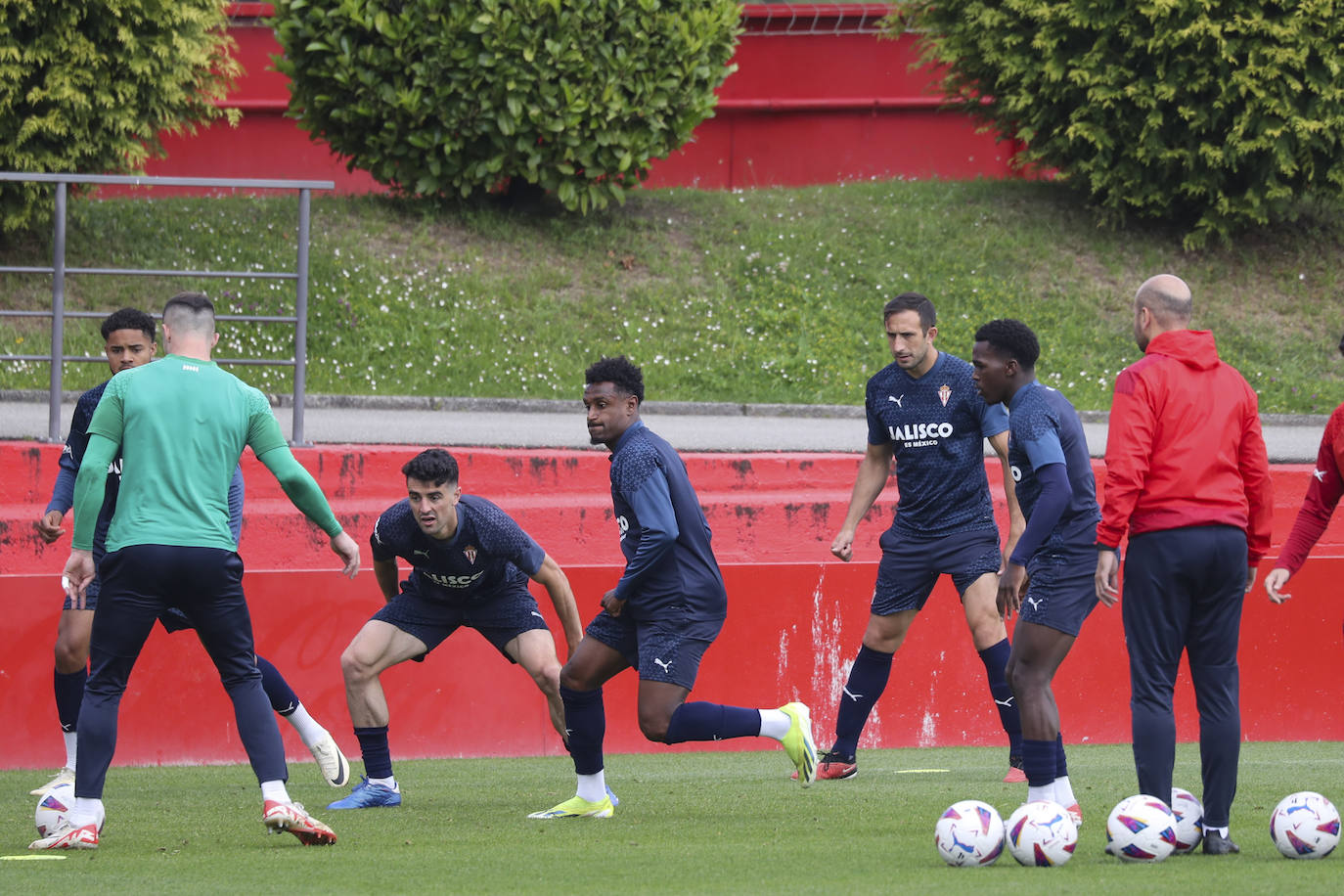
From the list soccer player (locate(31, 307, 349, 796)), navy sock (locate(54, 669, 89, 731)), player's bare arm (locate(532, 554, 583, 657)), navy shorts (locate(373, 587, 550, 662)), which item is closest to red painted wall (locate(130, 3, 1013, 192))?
soccer player (locate(31, 307, 349, 796))

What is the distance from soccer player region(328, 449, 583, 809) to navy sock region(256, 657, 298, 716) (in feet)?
1.17

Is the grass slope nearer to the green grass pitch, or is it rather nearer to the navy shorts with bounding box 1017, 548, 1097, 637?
the green grass pitch

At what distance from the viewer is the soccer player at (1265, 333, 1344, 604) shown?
18.8 feet

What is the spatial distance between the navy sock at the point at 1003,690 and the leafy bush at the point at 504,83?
10066 millimetres

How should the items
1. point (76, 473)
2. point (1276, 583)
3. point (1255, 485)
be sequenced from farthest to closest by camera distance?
point (76, 473) < point (1276, 583) < point (1255, 485)

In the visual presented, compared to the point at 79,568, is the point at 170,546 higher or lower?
higher

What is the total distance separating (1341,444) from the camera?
5684mm

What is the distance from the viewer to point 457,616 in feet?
23.0

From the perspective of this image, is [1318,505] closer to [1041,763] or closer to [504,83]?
[1041,763]

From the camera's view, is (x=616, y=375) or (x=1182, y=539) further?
(x=616, y=375)

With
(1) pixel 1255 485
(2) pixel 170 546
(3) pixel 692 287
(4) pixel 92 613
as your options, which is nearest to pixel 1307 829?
(1) pixel 1255 485

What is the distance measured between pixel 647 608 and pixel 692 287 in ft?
34.5

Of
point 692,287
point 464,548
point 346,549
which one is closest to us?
point 346,549

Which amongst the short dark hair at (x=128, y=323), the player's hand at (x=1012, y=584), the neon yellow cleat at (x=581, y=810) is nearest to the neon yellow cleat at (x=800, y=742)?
the neon yellow cleat at (x=581, y=810)
